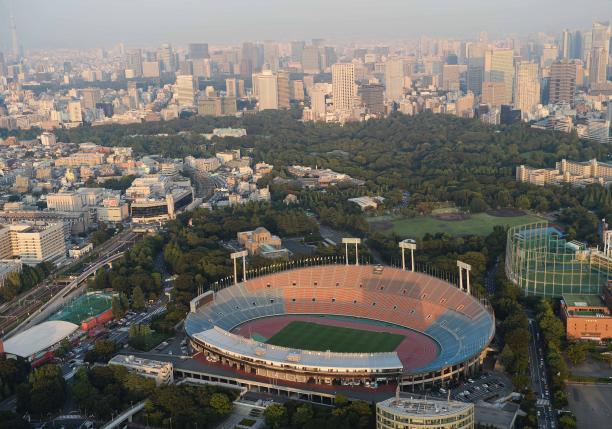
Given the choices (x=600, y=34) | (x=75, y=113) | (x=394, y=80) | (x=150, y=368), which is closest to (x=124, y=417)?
(x=150, y=368)

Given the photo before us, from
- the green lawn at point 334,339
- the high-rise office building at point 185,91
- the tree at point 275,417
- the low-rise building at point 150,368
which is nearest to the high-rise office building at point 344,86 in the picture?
the high-rise office building at point 185,91

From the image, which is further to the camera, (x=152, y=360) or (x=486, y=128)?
(x=486, y=128)

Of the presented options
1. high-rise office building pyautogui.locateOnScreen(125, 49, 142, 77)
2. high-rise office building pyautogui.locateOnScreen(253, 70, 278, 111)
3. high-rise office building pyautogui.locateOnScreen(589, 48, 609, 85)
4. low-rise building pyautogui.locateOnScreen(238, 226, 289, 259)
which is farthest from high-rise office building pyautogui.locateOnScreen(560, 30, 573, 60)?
low-rise building pyautogui.locateOnScreen(238, 226, 289, 259)

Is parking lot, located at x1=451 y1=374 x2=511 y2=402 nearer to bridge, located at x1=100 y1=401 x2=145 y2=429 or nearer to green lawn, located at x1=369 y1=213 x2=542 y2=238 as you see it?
bridge, located at x1=100 y1=401 x2=145 y2=429

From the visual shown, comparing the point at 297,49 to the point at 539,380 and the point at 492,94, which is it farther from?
the point at 539,380

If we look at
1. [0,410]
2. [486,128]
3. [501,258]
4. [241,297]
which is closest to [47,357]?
[0,410]

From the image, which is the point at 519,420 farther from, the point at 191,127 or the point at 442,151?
the point at 191,127

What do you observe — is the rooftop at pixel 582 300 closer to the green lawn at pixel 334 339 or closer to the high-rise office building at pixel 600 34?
the green lawn at pixel 334 339
